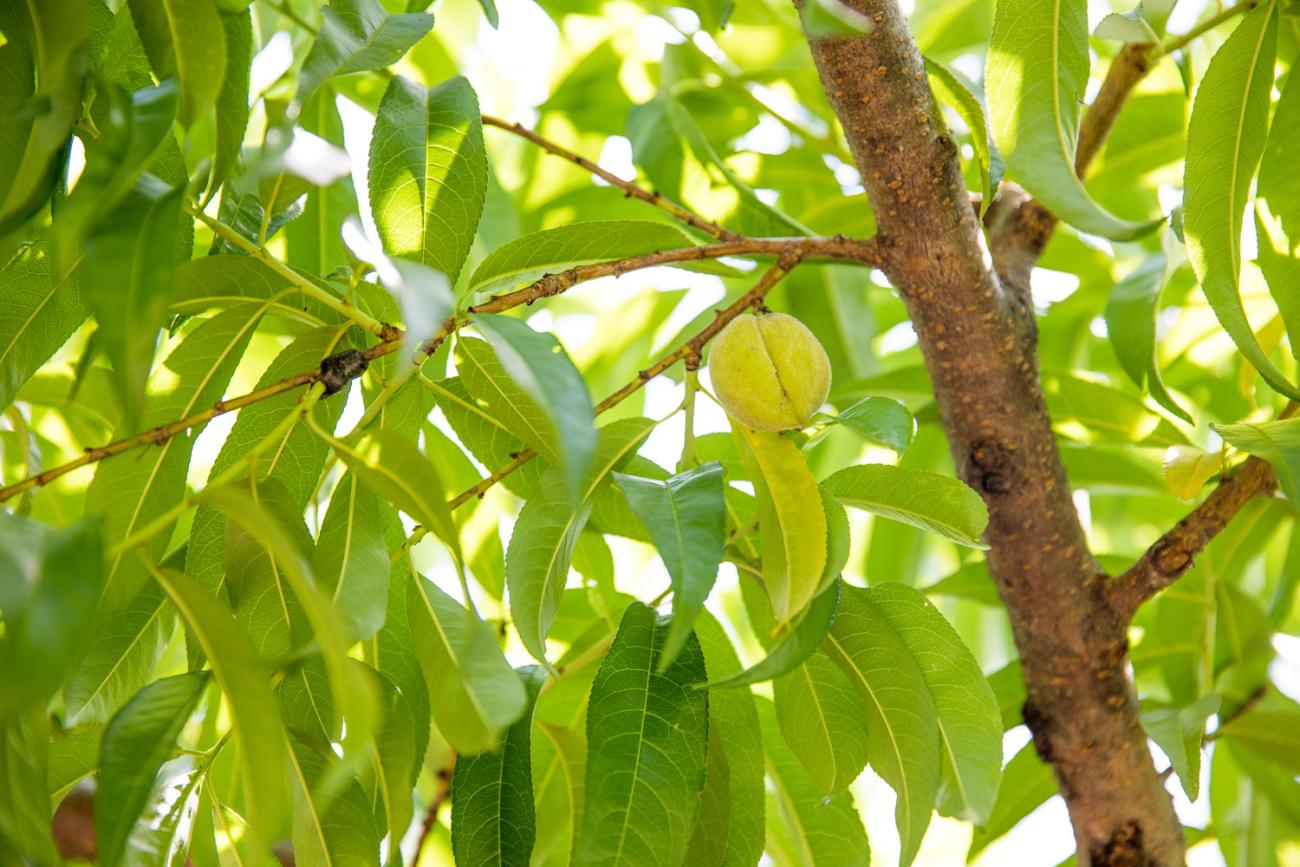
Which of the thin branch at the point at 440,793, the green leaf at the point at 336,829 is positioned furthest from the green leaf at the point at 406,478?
the thin branch at the point at 440,793

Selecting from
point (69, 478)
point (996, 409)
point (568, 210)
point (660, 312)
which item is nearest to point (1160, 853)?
point (996, 409)

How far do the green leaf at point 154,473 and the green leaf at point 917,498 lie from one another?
1.66 feet

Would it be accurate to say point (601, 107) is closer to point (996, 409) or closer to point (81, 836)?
point (996, 409)

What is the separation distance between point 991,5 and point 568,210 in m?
0.71

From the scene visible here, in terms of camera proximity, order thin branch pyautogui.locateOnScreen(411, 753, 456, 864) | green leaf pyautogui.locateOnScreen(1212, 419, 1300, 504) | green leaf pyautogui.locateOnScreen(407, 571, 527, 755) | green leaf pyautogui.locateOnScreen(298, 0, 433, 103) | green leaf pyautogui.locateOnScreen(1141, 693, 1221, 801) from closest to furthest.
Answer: green leaf pyautogui.locateOnScreen(407, 571, 527, 755)
green leaf pyautogui.locateOnScreen(298, 0, 433, 103)
green leaf pyautogui.locateOnScreen(1212, 419, 1300, 504)
green leaf pyautogui.locateOnScreen(1141, 693, 1221, 801)
thin branch pyautogui.locateOnScreen(411, 753, 456, 864)

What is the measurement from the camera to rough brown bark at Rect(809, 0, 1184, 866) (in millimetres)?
1070

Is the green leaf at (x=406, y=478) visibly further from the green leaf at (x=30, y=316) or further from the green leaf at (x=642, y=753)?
the green leaf at (x=30, y=316)

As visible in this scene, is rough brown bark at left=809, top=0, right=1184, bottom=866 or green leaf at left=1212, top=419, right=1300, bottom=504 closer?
green leaf at left=1212, top=419, right=1300, bottom=504

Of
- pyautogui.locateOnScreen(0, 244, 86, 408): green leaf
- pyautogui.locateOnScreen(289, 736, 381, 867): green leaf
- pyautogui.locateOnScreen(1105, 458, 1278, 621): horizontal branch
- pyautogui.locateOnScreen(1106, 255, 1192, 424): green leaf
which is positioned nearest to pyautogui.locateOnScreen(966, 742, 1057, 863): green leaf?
pyautogui.locateOnScreen(1105, 458, 1278, 621): horizontal branch

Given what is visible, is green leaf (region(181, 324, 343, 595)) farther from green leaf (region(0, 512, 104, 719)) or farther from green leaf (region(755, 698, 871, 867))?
green leaf (region(755, 698, 871, 867))

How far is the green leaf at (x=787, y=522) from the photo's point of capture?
81cm

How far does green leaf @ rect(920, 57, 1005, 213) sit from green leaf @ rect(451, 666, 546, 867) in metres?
0.58

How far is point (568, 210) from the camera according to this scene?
5.92 ft

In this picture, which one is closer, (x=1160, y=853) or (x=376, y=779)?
(x=376, y=779)
